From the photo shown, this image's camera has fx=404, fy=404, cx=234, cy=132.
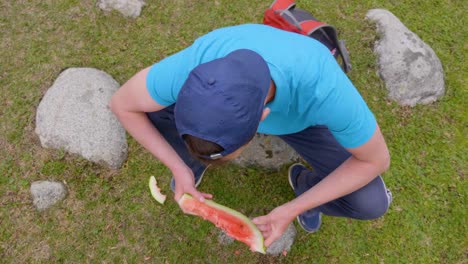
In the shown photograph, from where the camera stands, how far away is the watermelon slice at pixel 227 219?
3207 mm

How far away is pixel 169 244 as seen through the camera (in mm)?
3992

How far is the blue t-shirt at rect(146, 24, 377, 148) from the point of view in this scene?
220cm

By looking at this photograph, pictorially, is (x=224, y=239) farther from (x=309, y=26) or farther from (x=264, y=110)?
(x=264, y=110)

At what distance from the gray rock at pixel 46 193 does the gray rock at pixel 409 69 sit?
3.69m

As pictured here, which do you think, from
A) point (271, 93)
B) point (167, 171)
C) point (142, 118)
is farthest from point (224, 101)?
point (167, 171)

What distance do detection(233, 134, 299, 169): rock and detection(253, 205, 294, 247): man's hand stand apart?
1.10 meters

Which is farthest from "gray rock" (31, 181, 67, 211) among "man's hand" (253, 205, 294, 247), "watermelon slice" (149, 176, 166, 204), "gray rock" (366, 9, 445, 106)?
"gray rock" (366, 9, 445, 106)

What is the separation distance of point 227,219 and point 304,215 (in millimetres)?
831

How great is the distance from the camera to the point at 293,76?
2.20m

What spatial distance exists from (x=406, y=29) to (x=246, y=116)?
3.66 metres

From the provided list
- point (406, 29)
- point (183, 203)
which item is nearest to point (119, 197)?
point (183, 203)

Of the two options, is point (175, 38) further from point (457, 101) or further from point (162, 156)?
point (457, 101)

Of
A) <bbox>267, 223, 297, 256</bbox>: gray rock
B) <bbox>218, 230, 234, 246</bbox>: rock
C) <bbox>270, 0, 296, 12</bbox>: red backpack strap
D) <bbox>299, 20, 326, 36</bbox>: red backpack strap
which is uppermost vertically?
<bbox>270, 0, 296, 12</bbox>: red backpack strap

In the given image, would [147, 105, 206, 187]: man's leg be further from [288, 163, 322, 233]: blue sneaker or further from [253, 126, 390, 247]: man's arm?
[288, 163, 322, 233]: blue sneaker
